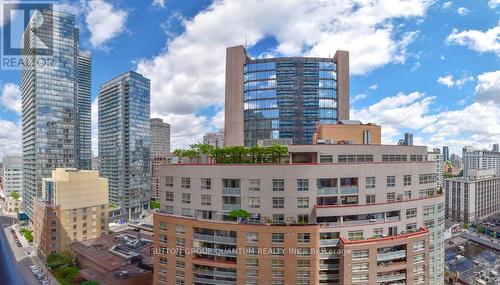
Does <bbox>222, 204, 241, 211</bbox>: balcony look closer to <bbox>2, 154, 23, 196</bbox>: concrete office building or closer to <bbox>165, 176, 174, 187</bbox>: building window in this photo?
<bbox>165, 176, 174, 187</bbox>: building window

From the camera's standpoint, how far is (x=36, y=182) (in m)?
116

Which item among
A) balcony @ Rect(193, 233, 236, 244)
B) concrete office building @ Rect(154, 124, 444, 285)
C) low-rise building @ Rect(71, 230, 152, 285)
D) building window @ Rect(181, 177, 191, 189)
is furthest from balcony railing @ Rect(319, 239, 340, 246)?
low-rise building @ Rect(71, 230, 152, 285)

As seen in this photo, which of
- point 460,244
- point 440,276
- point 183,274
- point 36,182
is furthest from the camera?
point 460,244

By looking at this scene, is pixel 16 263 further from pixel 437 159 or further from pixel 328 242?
pixel 437 159

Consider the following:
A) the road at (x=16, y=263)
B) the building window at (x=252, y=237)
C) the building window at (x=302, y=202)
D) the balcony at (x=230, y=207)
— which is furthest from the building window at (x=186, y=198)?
the road at (x=16, y=263)

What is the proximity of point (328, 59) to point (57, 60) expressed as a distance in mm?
111489

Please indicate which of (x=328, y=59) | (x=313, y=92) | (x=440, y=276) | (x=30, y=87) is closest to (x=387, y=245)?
(x=440, y=276)

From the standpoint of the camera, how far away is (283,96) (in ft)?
227

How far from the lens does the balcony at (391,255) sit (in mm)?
36844

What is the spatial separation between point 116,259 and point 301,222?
2178 inches

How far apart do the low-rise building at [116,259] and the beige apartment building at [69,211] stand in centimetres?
445

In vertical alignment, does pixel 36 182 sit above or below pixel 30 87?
below

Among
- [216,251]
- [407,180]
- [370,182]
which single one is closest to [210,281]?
[216,251]

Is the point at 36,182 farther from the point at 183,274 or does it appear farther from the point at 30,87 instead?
the point at 183,274
